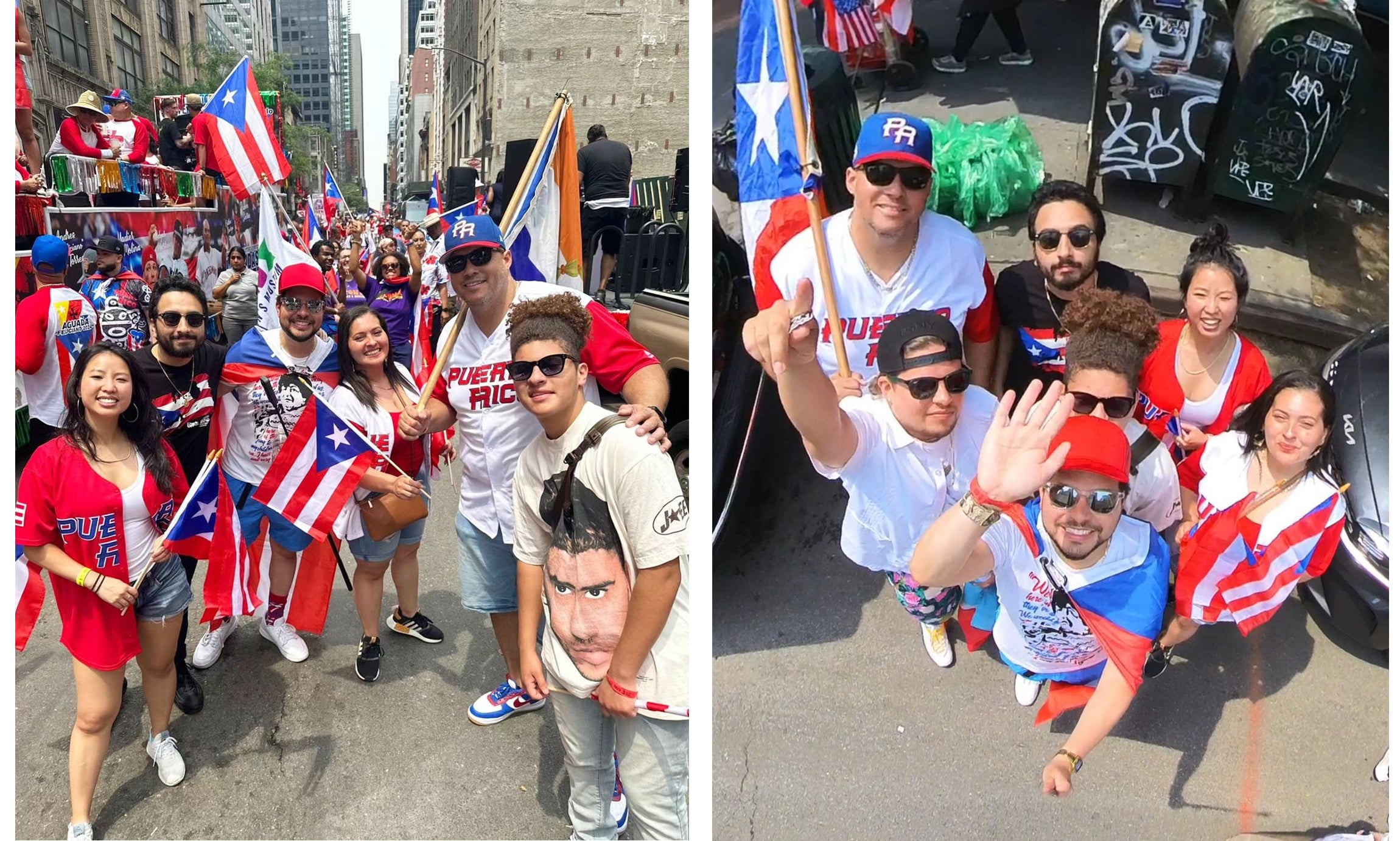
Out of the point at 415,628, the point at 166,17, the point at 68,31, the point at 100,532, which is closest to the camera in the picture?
the point at 100,532

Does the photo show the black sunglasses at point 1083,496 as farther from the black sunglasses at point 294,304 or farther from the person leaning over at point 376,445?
the black sunglasses at point 294,304

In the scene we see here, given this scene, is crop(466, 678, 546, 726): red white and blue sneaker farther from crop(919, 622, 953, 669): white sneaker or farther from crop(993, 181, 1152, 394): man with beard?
crop(993, 181, 1152, 394): man with beard

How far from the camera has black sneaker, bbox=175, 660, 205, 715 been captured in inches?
135

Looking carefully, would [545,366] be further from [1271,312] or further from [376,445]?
[1271,312]

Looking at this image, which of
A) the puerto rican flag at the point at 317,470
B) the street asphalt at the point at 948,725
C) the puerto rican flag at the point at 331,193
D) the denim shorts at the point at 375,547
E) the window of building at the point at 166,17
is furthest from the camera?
the window of building at the point at 166,17

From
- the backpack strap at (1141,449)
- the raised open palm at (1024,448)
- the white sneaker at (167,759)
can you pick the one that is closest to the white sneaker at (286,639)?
the white sneaker at (167,759)

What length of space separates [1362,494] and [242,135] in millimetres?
5276

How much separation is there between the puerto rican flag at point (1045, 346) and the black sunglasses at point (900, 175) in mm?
477

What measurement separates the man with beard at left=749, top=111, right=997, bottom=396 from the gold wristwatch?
0.32m

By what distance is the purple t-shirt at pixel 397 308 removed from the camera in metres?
6.24

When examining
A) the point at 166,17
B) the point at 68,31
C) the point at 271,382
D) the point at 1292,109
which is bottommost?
the point at 271,382

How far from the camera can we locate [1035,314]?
2410 mm

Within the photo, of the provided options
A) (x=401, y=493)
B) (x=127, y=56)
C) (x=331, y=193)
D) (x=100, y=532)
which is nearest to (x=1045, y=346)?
(x=401, y=493)

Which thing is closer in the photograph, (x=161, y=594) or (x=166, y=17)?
(x=161, y=594)
